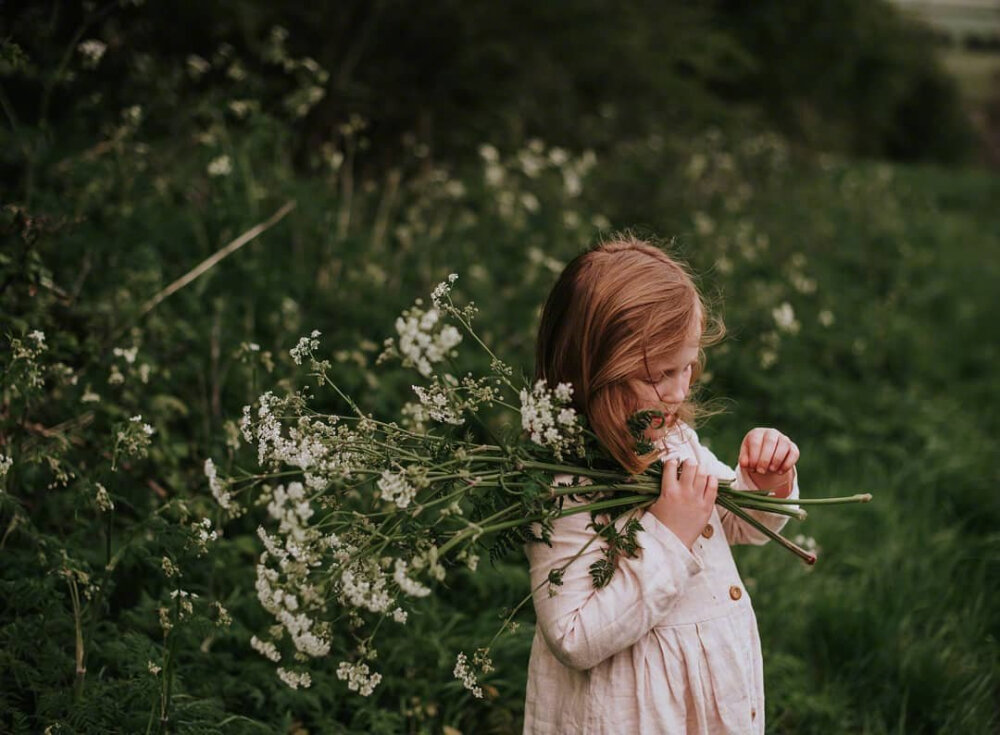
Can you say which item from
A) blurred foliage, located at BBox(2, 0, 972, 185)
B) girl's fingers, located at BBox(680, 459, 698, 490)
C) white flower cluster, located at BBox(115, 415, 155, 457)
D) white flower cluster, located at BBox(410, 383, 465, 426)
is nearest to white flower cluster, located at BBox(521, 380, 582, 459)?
Answer: white flower cluster, located at BBox(410, 383, 465, 426)

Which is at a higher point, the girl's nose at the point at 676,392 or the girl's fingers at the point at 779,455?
the girl's nose at the point at 676,392

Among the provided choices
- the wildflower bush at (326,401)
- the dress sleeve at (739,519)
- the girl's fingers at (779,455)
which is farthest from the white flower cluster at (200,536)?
the girl's fingers at (779,455)

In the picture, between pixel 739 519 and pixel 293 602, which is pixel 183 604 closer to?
pixel 293 602

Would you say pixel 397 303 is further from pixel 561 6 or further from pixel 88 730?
pixel 561 6

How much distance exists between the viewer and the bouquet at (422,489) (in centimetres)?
183

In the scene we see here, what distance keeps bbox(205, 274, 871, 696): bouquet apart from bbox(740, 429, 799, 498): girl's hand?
0.12 meters

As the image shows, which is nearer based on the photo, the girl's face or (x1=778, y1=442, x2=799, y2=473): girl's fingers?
the girl's face

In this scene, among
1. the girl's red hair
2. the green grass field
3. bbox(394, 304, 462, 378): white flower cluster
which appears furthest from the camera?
the green grass field

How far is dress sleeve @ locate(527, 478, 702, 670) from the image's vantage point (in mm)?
1933

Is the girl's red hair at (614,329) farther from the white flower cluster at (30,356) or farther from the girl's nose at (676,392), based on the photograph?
the white flower cluster at (30,356)

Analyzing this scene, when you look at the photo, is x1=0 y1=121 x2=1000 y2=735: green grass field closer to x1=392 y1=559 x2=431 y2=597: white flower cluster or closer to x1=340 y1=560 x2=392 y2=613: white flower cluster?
x1=340 y1=560 x2=392 y2=613: white flower cluster

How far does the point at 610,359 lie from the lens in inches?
81.5

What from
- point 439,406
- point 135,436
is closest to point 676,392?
point 439,406

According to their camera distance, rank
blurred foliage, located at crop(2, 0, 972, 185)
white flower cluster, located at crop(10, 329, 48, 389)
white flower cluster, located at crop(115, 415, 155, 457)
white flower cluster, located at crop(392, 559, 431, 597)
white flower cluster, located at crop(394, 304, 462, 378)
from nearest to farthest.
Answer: white flower cluster, located at crop(392, 559, 431, 597), white flower cluster, located at crop(394, 304, 462, 378), white flower cluster, located at crop(115, 415, 155, 457), white flower cluster, located at crop(10, 329, 48, 389), blurred foliage, located at crop(2, 0, 972, 185)
